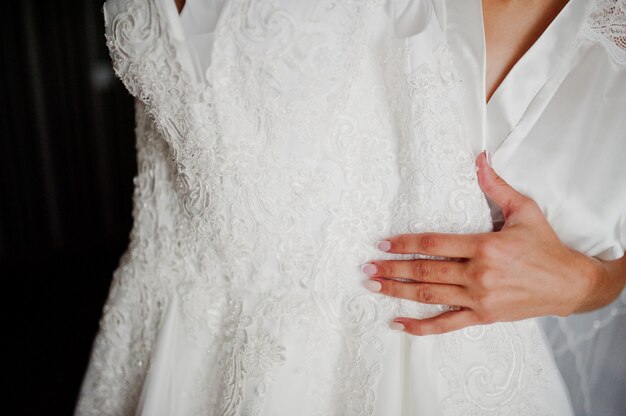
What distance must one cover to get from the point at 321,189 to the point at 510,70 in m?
0.36

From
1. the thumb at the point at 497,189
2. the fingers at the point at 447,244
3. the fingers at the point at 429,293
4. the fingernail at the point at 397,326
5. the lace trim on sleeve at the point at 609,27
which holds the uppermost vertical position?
the lace trim on sleeve at the point at 609,27

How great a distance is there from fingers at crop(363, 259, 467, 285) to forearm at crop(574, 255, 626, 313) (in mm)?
239

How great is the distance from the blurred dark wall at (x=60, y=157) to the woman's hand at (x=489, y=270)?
294 cm

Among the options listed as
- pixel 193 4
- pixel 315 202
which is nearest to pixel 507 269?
pixel 315 202

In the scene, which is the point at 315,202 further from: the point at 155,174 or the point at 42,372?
the point at 42,372

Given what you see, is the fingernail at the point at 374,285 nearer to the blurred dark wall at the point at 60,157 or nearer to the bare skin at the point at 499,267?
the bare skin at the point at 499,267

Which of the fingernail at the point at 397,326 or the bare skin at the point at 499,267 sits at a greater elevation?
the bare skin at the point at 499,267

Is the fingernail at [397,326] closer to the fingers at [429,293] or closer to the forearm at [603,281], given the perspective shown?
the fingers at [429,293]

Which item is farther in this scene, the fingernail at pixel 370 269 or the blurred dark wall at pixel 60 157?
the blurred dark wall at pixel 60 157

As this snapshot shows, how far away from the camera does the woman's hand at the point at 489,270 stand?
69 centimetres

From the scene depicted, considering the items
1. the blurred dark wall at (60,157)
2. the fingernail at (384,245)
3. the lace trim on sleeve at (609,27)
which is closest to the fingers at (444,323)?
the fingernail at (384,245)

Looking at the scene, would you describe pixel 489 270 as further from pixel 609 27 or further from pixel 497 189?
pixel 609 27

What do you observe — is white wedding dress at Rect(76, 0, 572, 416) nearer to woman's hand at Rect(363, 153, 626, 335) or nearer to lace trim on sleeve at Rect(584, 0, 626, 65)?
woman's hand at Rect(363, 153, 626, 335)

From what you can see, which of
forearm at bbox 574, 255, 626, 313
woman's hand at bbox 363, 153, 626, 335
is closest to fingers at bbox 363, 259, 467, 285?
woman's hand at bbox 363, 153, 626, 335
